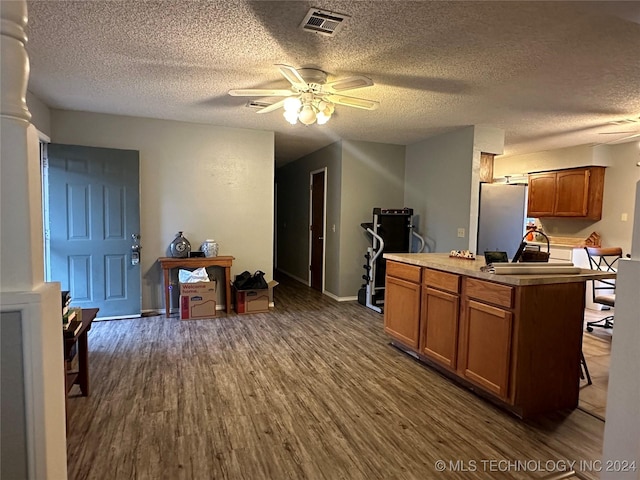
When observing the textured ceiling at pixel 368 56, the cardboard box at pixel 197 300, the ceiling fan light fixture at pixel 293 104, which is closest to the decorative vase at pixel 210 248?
the cardboard box at pixel 197 300

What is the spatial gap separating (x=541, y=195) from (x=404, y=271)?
4160 mm

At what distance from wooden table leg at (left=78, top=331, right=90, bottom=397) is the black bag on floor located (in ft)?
7.39

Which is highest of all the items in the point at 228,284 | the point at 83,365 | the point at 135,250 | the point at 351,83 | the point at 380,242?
the point at 351,83

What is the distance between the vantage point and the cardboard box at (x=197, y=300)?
14.5ft

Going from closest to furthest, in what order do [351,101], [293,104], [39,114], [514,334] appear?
[514,334], [293,104], [351,101], [39,114]

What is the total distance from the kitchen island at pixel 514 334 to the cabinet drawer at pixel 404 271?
277 mm

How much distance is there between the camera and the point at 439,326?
2965 mm

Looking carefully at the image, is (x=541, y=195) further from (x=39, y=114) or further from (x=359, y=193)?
(x=39, y=114)

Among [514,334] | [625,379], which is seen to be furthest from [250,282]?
[625,379]

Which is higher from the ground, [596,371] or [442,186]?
[442,186]

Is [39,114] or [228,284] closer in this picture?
[39,114]

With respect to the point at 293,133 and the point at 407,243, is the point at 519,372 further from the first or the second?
the point at 293,133

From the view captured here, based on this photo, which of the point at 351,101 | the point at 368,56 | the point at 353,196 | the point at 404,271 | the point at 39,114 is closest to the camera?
the point at 368,56

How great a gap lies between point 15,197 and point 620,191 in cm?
679
